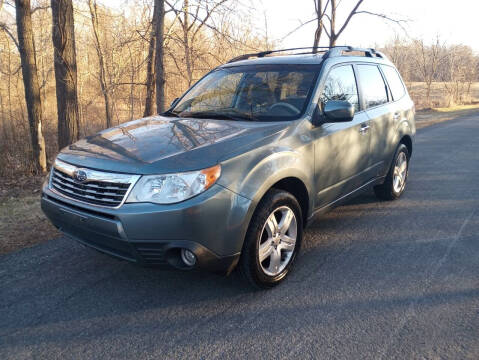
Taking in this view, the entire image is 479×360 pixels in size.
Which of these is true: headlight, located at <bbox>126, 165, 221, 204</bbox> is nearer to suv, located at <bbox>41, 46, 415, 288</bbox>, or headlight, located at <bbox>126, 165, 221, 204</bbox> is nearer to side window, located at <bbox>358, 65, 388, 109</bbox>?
suv, located at <bbox>41, 46, 415, 288</bbox>

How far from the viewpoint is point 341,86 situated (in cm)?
421

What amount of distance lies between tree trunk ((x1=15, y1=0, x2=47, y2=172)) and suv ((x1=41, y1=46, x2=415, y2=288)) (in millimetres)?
4227

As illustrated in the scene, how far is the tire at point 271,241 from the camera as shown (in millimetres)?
3039

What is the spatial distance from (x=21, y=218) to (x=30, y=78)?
3.92 m

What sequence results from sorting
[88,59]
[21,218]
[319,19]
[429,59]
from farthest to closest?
[429,59], [88,59], [319,19], [21,218]

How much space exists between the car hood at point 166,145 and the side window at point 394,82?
263 centimetres

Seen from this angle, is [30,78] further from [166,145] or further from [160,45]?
[166,145]

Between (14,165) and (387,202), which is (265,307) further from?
(14,165)

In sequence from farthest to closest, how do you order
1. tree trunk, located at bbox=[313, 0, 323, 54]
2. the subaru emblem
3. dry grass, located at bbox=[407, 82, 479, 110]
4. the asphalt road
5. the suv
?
1. dry grass, located at bbox=[407, 82, 479, 110]
2. tree trunk, located at bbox=[313, 0, 323, 54]
3. the subaru emblem
4. the suv
5. the asphalt road

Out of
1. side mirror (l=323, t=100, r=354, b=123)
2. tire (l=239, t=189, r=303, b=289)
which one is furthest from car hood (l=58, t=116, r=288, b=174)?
tire (l=239, t=189, r=303, b=289)

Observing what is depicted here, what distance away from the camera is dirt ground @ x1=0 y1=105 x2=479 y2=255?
430cm

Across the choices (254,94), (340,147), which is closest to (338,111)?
(340,147)

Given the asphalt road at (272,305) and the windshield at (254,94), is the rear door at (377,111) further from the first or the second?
the windshield at (254,94)

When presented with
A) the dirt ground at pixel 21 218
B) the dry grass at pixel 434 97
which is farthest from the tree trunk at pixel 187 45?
the dry grass at pixel 434 97
